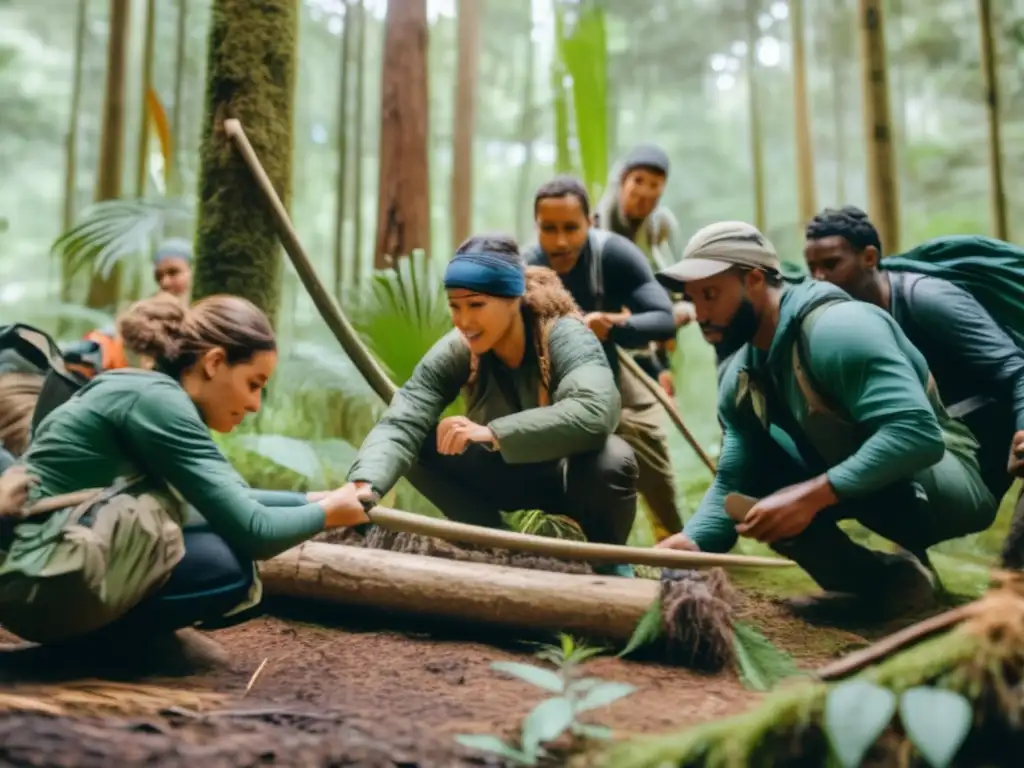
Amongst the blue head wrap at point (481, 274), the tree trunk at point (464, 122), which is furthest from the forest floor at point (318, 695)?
the tree trunk at point (464, 122)

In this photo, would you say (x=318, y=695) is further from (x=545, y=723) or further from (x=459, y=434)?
(x=459, y=434)

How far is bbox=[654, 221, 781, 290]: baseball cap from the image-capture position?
2.92 meters

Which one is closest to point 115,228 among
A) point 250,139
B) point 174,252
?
point 174,252

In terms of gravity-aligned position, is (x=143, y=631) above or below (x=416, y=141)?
below

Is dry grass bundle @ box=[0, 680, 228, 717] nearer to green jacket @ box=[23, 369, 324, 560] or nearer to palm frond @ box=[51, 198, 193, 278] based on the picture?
green jacket @ box=[23, 369, 324, 560]

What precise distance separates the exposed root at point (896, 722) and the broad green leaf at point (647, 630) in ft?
3.17

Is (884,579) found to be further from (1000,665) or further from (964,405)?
(1000,665)

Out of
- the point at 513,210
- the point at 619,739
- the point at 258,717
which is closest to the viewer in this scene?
the point at 619,739

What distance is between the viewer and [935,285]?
3.28 meters

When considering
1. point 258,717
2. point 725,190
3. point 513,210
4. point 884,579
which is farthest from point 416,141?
point 513,210

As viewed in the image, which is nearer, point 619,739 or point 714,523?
point 619,739

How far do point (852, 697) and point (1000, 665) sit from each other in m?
0.30

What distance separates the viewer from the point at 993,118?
608cm

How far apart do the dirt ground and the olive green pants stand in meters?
1.01
